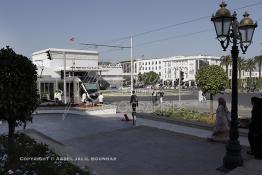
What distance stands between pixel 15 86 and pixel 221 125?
21.3 ft

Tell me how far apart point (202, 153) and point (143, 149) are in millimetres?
1864

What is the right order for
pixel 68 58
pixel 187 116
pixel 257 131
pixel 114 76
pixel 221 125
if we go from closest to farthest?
pixel 257 131
pixel 221 125
pixel 187 116
pixel 68 58
pixel 114 76

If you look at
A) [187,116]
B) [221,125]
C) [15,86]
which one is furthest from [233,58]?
[187,116]

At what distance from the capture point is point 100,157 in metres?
10.1

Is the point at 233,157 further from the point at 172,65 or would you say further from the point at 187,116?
the point at 172,65

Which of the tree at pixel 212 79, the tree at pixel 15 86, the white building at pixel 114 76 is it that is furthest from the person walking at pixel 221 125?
the white building at pixel 114 76

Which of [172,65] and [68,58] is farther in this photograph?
[172,65]

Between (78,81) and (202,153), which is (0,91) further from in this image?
(78,81)

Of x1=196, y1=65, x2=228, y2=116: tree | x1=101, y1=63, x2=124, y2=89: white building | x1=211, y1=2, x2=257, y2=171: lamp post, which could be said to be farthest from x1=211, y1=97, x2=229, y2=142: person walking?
x1=101, y1=63, x2=124, y2=89: white building

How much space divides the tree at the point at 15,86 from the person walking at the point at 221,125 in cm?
594

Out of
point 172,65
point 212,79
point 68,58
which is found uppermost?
point 172,65

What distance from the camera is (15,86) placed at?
8297 mm

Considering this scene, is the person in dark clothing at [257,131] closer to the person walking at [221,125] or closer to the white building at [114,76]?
the person walking at [221,125]

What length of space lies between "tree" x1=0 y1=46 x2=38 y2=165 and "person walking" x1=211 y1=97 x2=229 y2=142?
594 centimetres
